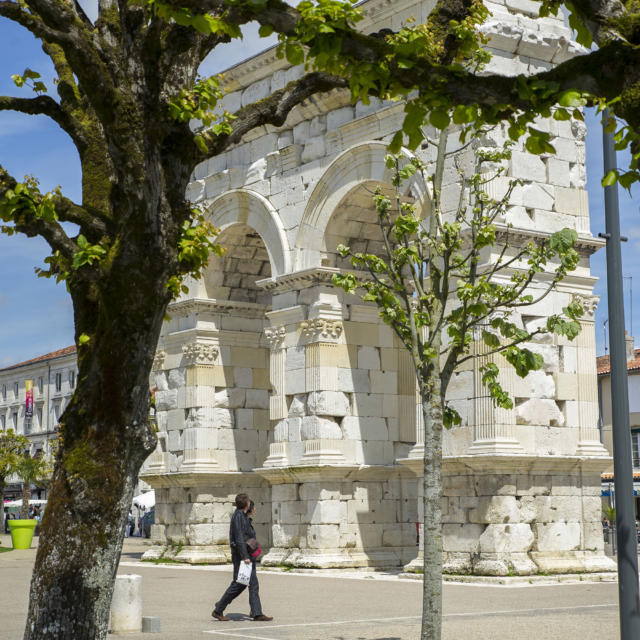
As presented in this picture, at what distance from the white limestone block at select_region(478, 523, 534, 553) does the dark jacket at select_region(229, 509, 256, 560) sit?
15.4ft

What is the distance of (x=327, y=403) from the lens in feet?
68.0

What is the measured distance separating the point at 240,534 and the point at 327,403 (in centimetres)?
714

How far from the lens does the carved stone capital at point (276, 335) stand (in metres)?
21.8

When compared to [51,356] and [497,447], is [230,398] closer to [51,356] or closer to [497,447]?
[497,447]

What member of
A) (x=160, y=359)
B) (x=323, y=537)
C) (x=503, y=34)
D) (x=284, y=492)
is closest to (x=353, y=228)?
(x=503, y=34)

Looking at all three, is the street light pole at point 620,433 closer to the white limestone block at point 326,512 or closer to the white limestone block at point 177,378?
the white limestone block at point 326,512

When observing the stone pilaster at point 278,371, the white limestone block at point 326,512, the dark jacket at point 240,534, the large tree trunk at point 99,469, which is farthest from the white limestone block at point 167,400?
the large tree trunk at point 99,469

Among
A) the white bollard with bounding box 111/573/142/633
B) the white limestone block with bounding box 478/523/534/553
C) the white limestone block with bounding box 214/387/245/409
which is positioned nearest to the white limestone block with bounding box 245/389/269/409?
the white limestone block with bounding box 214/387/245/409

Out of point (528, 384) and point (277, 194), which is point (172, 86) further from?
point (277, 194)

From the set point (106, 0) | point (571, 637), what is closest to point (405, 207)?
point (106, 0)

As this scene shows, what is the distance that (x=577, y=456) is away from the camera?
1811 cm

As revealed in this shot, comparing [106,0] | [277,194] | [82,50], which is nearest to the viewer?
[82,50]

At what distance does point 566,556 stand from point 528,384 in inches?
107

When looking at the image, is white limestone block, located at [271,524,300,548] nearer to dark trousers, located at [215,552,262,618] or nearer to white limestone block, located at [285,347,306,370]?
white limestone block, located at [285,347,306,370]
